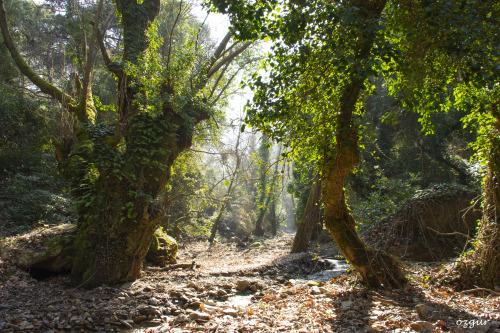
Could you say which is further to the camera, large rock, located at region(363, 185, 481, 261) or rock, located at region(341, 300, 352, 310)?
large rock, located at region(363, 185, 481, 261)

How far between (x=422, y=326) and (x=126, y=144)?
6.79m

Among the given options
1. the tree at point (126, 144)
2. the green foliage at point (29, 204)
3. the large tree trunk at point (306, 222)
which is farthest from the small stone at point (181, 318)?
the green foliage at point (29, 204)

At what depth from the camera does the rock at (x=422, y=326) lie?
120 inches

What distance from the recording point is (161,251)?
8477 mm

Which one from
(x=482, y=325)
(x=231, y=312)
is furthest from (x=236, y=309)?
(x=482, y=325)

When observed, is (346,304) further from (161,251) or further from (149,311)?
(161,251)

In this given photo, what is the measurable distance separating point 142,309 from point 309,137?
4158 mm

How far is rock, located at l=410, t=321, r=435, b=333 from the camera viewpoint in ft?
9.97

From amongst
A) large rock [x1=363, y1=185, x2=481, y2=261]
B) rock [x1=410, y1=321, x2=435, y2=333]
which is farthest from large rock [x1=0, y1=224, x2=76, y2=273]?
large rock [x1=363, y1=185, x2=481, y2=261]

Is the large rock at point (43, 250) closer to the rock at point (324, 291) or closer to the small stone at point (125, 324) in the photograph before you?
the small stone at point (125, 324)

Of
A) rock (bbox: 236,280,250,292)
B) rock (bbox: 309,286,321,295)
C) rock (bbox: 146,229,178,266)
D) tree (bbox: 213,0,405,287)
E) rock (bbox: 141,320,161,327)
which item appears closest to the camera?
tree (bbox: 213,0,405,287)

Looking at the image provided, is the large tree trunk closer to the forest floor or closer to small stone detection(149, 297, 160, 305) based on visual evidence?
the forest floor

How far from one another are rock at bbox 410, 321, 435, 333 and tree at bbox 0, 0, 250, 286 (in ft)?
17.4

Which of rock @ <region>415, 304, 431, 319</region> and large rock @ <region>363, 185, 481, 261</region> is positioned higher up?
large rock @ <region>363, 185, 481, 261</region>
